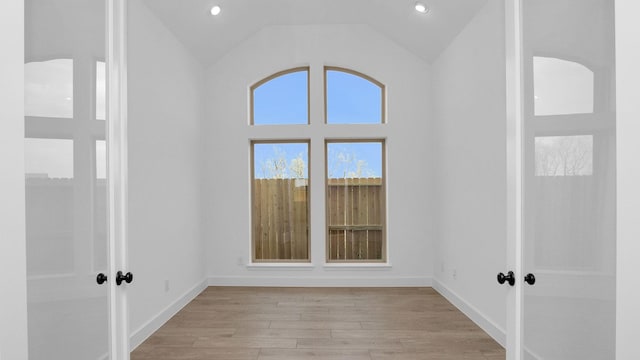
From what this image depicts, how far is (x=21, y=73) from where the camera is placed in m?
0.98

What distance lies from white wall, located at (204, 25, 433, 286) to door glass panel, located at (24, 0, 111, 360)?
11.6 feet

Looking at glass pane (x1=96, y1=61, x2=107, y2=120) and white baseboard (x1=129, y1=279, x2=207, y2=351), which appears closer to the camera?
glass pane (x1=96, y1=61, x2=107, y2=120)

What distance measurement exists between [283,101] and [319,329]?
9.84 ft

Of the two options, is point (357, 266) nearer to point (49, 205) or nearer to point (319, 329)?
point (319, 329)

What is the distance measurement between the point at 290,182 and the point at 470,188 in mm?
2398

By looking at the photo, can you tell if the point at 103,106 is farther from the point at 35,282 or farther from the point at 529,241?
the point at 529,241

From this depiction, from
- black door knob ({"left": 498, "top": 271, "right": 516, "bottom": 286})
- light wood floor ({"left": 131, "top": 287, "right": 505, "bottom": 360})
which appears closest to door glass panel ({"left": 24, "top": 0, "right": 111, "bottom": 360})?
black door knob ({"left": 498, "top": 271, "right": 516, "bottom": 286})

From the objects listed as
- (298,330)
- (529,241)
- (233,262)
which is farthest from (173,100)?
(529,241)

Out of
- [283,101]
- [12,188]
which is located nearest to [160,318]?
[12,188]

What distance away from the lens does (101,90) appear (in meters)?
1.40

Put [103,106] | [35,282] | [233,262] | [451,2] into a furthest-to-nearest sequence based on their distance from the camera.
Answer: [233,262]
[451,2]
[103,106]
[35,282]

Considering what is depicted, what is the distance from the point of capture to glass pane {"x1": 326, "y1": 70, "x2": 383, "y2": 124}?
5.05 metres

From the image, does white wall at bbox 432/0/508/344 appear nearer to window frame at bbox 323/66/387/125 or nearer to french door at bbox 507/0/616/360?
window frame at bbox 323/66/387/125

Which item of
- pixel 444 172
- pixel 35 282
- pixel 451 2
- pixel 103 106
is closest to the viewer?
pixel 35 282
